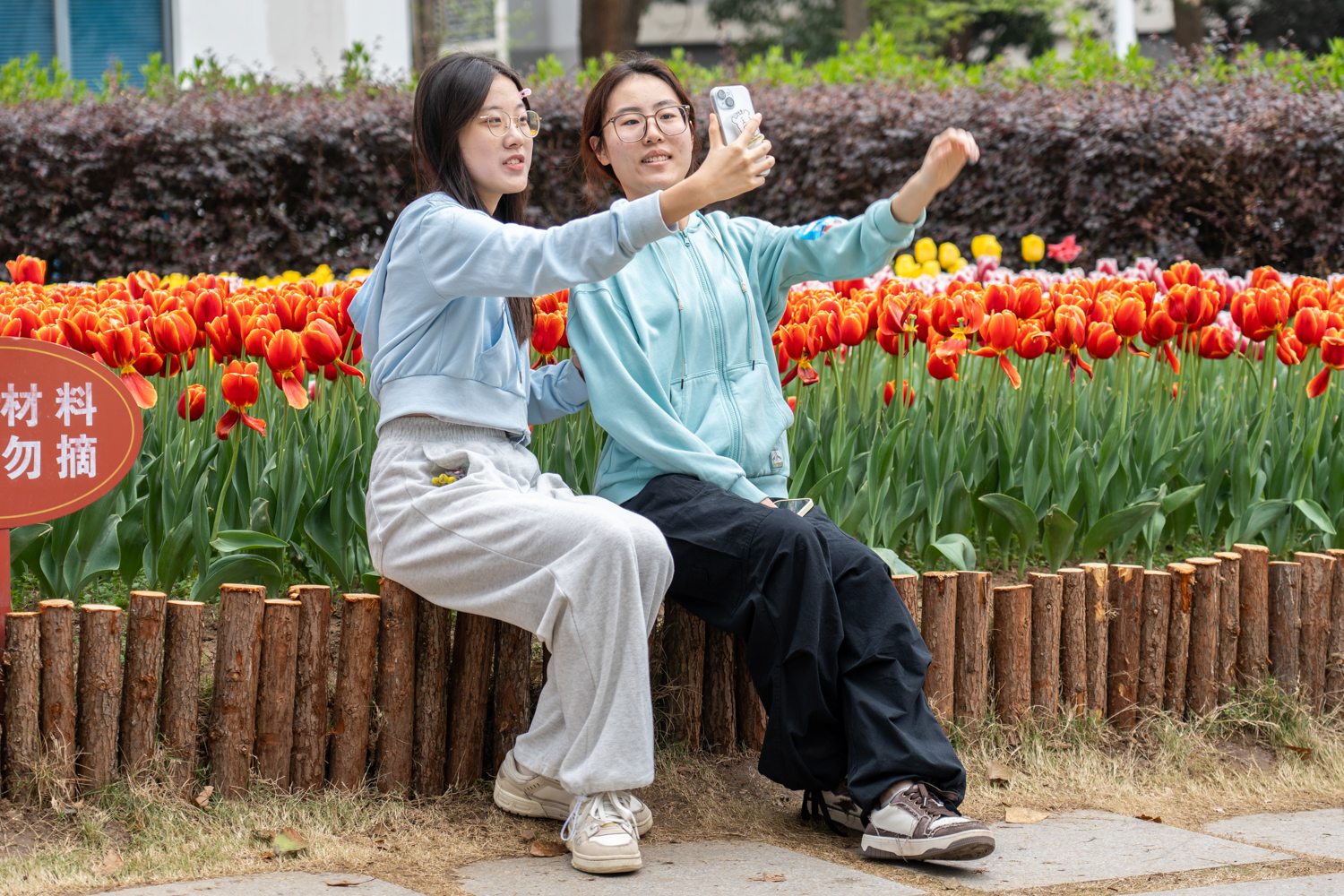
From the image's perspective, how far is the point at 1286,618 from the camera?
10.5 feet

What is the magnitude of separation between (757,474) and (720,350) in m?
0.26

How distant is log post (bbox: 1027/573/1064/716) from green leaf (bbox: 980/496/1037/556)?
0.75 ft

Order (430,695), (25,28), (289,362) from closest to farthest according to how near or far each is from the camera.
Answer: (430,695) < (289,362) < (25,28)

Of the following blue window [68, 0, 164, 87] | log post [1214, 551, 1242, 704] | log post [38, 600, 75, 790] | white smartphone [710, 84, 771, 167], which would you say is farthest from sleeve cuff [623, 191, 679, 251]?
blue window [68, 0, 164, 87]

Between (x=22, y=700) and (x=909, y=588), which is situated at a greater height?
(x=909, y=588)

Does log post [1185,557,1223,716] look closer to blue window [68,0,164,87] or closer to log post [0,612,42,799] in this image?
log post [0,612,42,799]

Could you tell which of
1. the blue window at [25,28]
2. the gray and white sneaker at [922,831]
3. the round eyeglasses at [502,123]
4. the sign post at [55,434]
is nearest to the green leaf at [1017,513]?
the gray and white sneaker at [922,831]

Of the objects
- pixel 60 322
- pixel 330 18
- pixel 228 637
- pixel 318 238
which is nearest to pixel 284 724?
pixel 228 637

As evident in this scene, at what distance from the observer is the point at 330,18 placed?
11648 mm

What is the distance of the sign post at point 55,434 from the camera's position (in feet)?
8.05

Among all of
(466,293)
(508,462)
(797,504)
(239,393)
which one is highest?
(466,293)

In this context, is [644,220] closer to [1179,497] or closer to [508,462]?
[508,462]

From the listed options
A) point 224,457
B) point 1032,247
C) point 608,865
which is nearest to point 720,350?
point 608,865

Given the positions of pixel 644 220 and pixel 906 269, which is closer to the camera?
pixel 644 220
